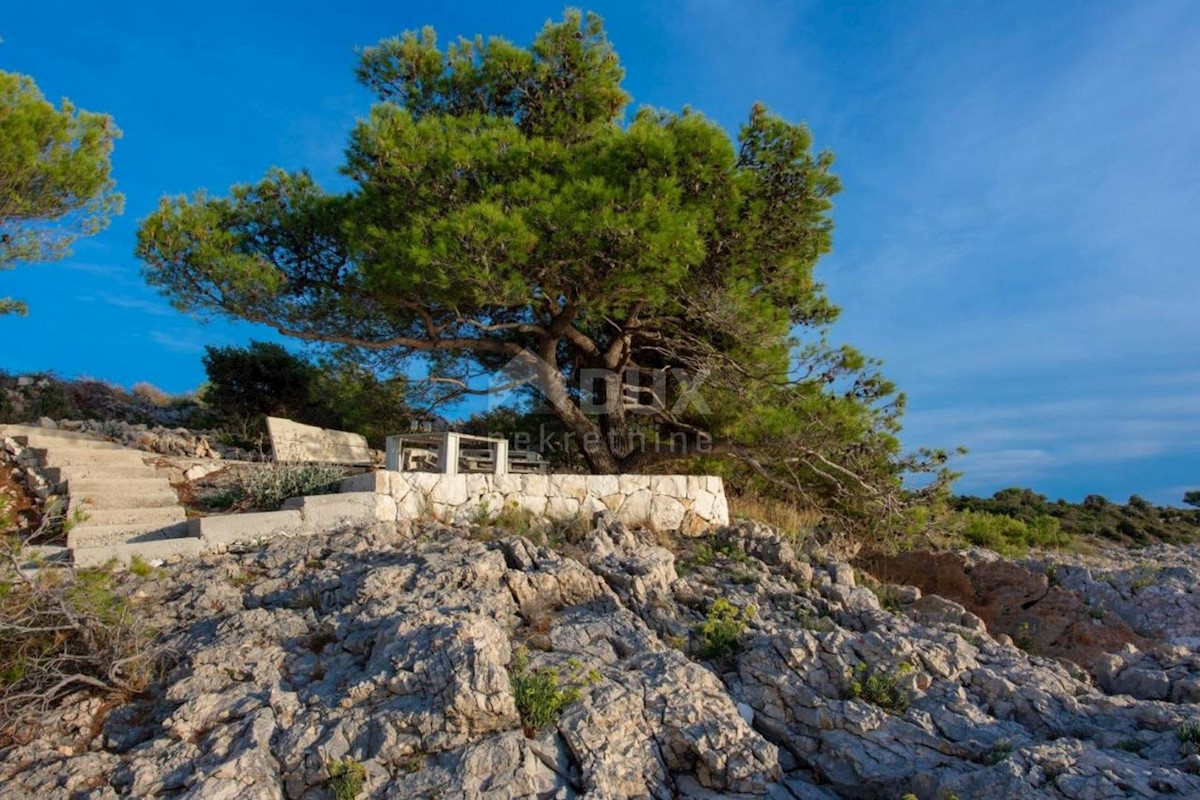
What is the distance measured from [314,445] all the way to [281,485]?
2.14 m

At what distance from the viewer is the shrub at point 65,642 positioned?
4.39m

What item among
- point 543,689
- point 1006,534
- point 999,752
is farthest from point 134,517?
point 1006,534

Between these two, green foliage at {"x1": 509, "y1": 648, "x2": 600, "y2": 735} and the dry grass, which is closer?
green foliage at {"x1": 509, "y1": 648, "x2": 600, "y2": 735}

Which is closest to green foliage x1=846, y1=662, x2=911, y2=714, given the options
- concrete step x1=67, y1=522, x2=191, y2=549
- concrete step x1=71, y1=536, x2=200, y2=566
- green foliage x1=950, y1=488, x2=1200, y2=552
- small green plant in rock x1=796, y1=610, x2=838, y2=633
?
small green plant in rock x1=796, y1=610, x2=838, y2=633

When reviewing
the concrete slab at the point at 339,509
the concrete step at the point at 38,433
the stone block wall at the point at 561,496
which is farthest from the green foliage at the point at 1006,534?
the concrete step at the point at 38,433

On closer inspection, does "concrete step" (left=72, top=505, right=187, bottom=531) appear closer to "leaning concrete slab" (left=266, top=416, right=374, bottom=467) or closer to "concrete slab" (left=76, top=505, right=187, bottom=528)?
"concrete slab" (left=76, top=505, right=187, bottom=528)

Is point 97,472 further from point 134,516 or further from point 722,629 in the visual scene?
point 722,629

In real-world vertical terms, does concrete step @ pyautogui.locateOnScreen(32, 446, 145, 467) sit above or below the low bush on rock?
above

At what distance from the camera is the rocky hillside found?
145 inches

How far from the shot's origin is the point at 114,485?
26.6 feet

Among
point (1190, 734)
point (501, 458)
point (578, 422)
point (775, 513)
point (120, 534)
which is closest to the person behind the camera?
point (1190, 734)

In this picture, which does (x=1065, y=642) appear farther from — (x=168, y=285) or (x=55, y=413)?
(x=55, y=413)

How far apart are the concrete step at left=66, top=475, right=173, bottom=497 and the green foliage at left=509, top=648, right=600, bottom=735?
5972 millimetres

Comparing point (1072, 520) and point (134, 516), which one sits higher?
point (134, 516)
